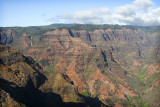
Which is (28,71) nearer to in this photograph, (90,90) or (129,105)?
(90,90)

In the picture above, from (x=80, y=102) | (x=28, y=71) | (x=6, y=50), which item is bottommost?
(x=80, y=102)

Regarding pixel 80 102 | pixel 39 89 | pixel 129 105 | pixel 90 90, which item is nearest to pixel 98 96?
pixel 90 90

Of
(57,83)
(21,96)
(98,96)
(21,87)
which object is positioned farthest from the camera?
(98,96)

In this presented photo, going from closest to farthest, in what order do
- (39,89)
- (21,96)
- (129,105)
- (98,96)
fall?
(21,96) → (39,89) → (129,105) → (98,96)

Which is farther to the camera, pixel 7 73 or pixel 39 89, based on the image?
pixel 39 89

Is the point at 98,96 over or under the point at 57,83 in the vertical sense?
under

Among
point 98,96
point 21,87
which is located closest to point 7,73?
point 21,87

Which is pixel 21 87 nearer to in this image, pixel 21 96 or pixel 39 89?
pixel 21 96

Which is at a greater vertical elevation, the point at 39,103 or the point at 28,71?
the point at 28,71

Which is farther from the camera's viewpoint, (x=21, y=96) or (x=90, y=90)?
(x=90, y=90)
